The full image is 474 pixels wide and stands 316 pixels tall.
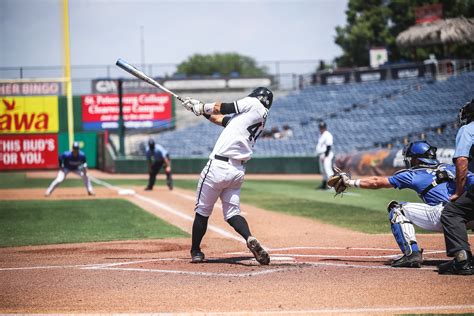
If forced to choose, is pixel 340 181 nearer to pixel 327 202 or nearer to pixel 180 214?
pixel 180 214

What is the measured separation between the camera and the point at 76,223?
1460cm

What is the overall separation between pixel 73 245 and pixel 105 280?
12.6ft

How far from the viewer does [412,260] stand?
7832 mm

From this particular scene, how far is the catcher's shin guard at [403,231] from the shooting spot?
7910 millimetres

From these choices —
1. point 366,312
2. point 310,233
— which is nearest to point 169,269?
point 366,312

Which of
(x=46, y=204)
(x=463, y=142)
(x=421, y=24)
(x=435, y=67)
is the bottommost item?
(x=46, y=204)

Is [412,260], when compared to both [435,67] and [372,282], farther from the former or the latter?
[435,67]

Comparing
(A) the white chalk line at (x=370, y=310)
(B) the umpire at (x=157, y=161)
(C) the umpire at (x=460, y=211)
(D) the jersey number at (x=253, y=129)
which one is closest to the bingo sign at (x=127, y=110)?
(B) the umpire at (x=157, y=161)

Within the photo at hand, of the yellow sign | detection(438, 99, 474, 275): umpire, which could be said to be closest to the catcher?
detection(438, 99, 474, 275): umpire

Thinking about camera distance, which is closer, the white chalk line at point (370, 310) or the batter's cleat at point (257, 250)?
the white chalk line at point (370, 310)

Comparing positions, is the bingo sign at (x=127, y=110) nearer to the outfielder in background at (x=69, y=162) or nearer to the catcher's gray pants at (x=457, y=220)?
the outfielder in background at (x=69, y=162)

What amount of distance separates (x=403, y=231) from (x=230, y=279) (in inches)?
76.7

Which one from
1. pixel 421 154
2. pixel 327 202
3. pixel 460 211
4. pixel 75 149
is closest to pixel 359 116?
pixel 75 149

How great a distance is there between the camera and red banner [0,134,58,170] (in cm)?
3916
